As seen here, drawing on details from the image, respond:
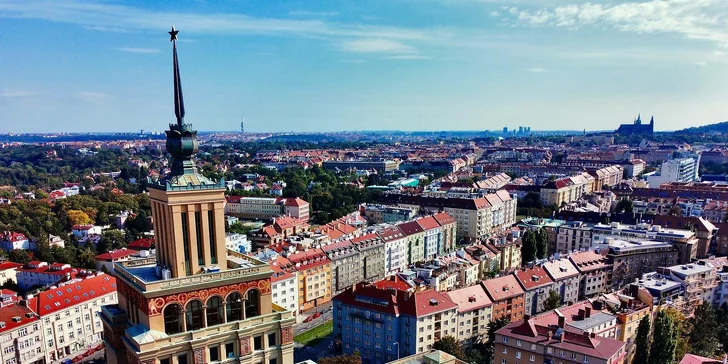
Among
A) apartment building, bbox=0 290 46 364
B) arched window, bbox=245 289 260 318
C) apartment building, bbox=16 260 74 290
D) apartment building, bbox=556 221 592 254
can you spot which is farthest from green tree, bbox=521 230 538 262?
apartment building, bbox=16 260 74 290

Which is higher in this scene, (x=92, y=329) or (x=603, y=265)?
(x=603, y=265)

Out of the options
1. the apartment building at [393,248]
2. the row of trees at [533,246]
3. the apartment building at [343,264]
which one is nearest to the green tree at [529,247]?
the row of trees at [533,246]

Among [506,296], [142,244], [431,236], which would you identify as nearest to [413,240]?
[431,236]

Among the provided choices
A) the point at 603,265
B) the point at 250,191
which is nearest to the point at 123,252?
the point at 250,191

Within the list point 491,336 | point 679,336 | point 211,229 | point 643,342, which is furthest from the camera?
point 491,336

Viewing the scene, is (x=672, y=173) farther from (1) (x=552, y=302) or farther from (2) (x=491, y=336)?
(2) (x=491, y=336)

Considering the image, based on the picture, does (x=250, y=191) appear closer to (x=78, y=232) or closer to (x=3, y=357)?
(x=78, y=232)

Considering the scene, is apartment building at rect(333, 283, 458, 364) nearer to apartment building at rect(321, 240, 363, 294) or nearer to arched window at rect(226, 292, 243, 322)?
apartment building at rect(321, 240, 363, 294)
